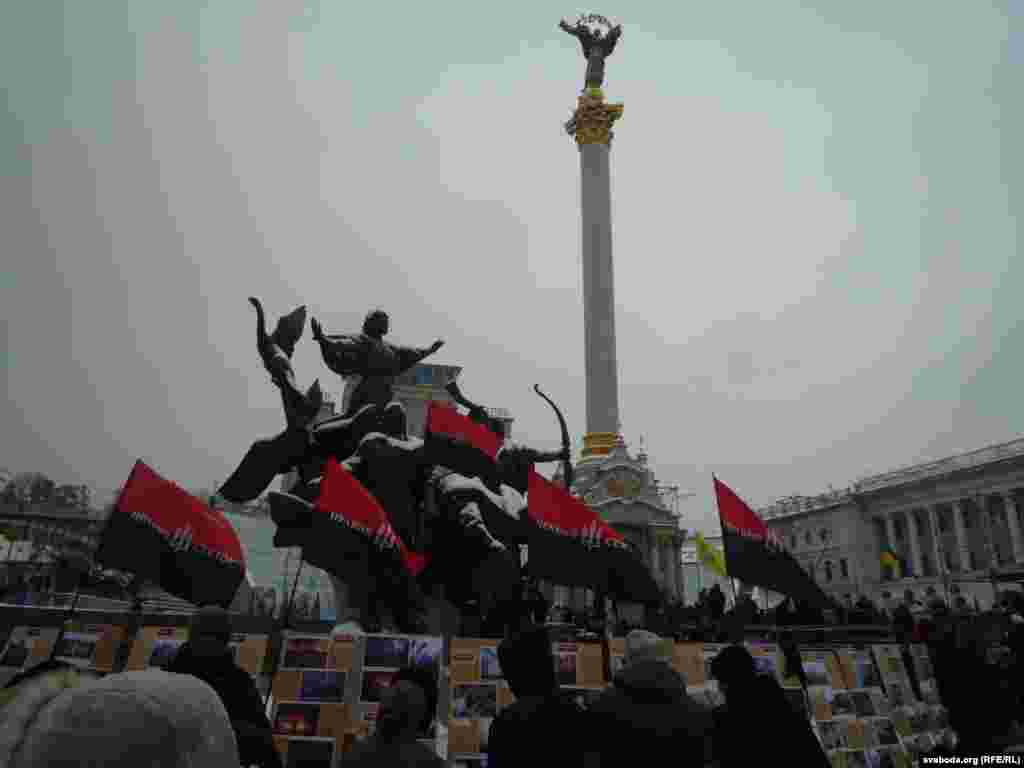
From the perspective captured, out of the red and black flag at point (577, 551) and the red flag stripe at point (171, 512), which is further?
the red and black flag at point (577, 551)

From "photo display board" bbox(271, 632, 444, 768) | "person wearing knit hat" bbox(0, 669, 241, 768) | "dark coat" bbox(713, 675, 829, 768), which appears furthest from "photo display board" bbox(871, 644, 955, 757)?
"person wearing knit hat" bbox(0, 669, 241, 768)

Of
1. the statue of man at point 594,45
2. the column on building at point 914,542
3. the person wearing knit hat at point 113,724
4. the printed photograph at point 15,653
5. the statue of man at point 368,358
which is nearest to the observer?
the person wearing knit hat at point 113,724

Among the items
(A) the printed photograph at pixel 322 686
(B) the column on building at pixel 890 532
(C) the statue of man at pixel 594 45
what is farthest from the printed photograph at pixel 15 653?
(B) the column on building at pixel 890 532

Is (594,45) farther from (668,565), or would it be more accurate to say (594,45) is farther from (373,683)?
(373,683)

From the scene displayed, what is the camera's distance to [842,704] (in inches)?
276

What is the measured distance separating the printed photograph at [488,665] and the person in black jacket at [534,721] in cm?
236

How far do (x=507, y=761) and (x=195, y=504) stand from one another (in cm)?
428

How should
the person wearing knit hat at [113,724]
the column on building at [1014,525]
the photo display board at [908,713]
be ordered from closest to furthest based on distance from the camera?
the person wearing knit hat at [113,724]
the photo display board at [908,713]
the column on building at [1014,525]

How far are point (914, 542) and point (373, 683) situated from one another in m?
68.1

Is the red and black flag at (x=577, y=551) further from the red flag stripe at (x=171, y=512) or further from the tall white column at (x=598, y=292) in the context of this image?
the tall white column at (x=598, y=292)

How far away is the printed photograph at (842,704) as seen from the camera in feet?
22.8

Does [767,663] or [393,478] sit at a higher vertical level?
[393,478]

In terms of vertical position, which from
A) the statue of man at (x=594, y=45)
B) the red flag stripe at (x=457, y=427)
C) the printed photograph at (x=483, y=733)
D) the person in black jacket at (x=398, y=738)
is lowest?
the printed photograph at (x=483, y=733)

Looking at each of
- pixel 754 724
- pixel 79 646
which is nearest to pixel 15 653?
pixel 79 646
